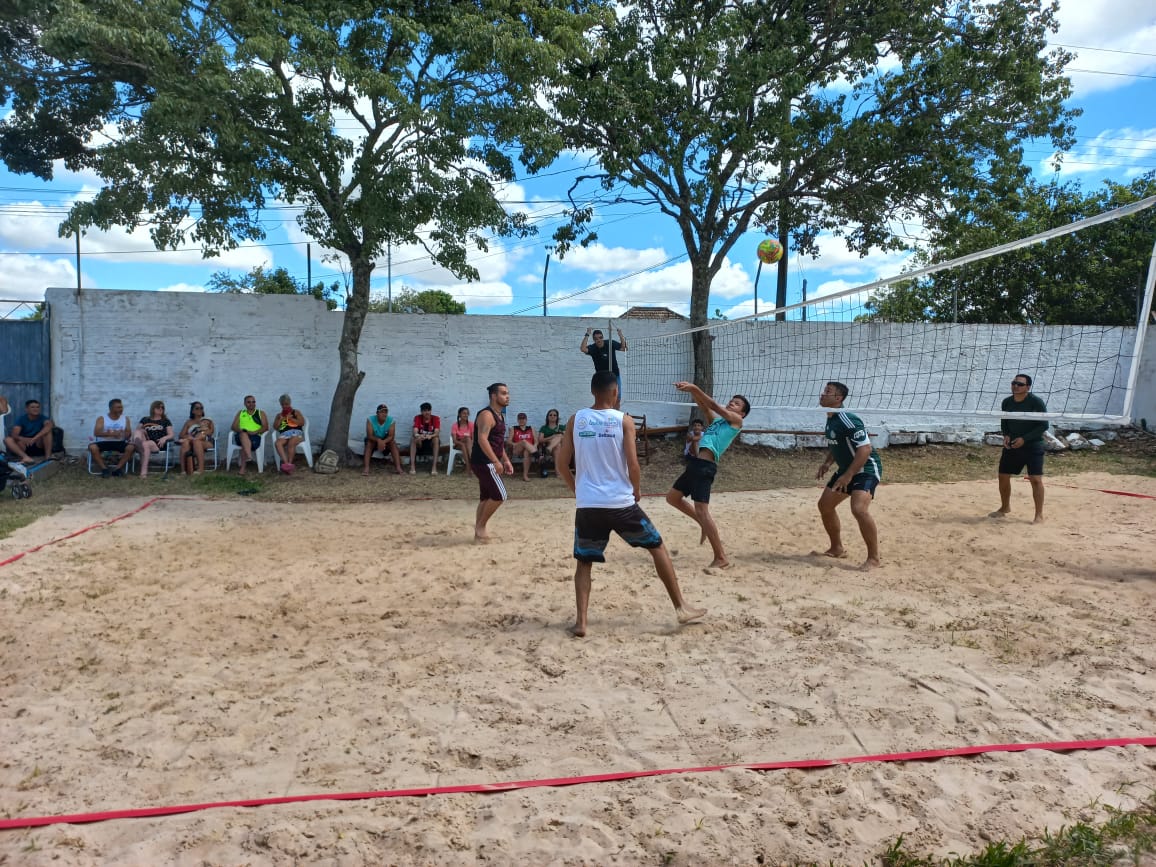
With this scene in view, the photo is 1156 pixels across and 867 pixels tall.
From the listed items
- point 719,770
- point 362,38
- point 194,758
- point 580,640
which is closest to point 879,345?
point 362,38

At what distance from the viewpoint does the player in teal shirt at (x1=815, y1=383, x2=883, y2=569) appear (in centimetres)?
566

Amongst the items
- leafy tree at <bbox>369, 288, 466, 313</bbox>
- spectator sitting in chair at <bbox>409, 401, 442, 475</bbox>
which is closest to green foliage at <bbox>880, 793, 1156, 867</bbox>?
spectator sitting in chair at <bbox>409, 401, 442, 475</bbox>

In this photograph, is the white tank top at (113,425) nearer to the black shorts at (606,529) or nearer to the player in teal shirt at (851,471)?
the black shorts at (606,529)

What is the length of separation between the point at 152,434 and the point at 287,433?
1649mm

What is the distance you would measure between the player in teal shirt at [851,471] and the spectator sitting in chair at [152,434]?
8157mm

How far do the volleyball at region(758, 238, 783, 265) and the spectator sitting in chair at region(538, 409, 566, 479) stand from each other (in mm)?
3731

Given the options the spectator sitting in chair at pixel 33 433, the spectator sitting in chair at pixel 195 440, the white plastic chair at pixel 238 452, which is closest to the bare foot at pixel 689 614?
the white plastic chair at pixel 238 452

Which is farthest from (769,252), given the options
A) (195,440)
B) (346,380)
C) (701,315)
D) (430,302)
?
(430,302)

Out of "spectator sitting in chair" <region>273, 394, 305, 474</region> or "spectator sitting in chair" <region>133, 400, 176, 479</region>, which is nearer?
"spectator sitting in chair" <region>133, 400, 176, 479</region>

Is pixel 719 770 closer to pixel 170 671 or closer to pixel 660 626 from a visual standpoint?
pixel 660 626

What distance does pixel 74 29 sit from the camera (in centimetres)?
705

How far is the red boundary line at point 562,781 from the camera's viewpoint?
2496 mm

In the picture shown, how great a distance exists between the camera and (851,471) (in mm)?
5648

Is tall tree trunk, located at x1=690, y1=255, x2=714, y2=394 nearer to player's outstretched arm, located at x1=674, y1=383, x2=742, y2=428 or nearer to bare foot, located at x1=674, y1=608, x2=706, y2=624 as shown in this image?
player's outstretched arm, located at x1=674, y1=383, x2=742, y2=428
